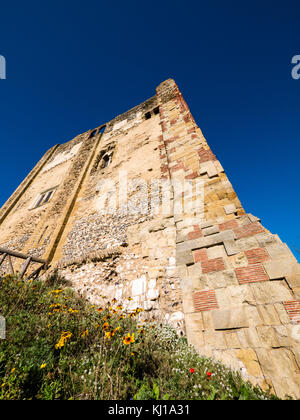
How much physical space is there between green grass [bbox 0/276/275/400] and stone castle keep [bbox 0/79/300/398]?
338 millimetres

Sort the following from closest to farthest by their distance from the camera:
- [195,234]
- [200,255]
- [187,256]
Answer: [200,255], [187,256], [195,234]

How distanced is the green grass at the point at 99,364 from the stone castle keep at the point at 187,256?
34 centimetres

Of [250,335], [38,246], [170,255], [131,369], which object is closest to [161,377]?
[131,369]

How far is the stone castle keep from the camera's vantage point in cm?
225

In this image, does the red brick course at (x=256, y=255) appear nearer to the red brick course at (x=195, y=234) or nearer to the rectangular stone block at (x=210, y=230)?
the rectangular stone block at (x=210, y=230)

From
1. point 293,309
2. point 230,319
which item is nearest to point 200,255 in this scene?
point 230,319

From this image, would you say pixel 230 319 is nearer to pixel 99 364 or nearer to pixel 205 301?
pixel 205 301

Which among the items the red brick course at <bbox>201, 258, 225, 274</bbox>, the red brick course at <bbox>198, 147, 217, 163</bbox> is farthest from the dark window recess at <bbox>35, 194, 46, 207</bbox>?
the red brick course at <bbox>201, 258, 225, 274</bbox>

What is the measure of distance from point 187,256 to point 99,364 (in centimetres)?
209

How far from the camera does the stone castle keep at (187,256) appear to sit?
7.37 feet

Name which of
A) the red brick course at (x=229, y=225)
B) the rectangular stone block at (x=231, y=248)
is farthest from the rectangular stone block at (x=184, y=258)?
the red brick course at (x=229, y=225)

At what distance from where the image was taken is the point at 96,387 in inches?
68.7

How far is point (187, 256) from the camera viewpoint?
3416 mm

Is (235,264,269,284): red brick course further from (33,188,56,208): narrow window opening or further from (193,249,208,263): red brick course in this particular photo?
(33,188,56,208): narrow window opening
